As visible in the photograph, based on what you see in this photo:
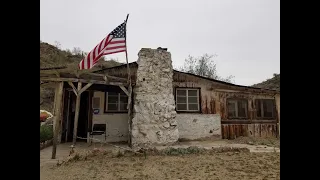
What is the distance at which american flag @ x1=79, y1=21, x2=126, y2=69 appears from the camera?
846 cm

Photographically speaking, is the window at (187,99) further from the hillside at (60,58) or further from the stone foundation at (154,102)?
the hillside at (60,58)

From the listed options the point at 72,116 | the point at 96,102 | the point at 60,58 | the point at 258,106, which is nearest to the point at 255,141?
the point at 258,106

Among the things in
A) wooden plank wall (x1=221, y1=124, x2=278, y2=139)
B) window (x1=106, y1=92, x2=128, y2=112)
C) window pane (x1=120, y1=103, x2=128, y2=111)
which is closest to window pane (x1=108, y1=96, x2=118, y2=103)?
window (x1=106, y1=92, x2=128, y2=112)

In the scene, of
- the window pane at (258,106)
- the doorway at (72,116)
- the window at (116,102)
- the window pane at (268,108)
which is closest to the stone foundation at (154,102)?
the window at (116,102)

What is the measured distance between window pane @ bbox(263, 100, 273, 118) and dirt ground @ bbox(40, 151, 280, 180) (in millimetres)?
5466

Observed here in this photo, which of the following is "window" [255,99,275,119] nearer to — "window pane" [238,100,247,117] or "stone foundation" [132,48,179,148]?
"window pane" [238,100,247,117]

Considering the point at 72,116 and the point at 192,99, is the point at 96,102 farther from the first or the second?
the point at 192,99

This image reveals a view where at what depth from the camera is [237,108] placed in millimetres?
13609

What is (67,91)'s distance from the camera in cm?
1237

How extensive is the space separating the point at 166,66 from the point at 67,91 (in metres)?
5.44
